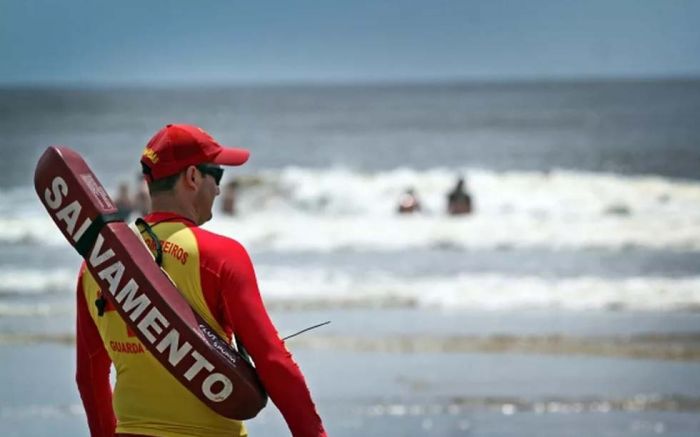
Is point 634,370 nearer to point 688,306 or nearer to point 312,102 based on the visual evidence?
point 688,306

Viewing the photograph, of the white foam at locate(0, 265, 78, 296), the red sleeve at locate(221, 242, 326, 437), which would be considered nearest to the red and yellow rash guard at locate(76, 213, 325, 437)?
the red sleeve at locate(221, 242, 326, 437)

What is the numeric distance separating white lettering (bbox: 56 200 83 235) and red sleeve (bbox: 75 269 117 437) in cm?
25

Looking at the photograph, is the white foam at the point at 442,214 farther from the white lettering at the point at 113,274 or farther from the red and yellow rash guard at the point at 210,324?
the white lettering at the point at 113,274

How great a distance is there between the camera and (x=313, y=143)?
186 feet

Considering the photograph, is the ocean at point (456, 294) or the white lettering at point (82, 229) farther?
the ocean at point (456, 294)

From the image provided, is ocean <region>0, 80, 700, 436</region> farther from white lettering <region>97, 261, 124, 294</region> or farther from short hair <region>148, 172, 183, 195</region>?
white lettering <region>97, 261, 124, 294</region>

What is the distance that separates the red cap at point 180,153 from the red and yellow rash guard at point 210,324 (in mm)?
116

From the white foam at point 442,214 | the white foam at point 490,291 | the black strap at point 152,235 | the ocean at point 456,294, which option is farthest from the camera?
the white foam at point 442,214

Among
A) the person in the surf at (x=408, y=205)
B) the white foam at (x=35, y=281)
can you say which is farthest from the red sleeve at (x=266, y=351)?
the person in the surf at (x=408, y=205)

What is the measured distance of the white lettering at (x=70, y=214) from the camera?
2837 millimetres

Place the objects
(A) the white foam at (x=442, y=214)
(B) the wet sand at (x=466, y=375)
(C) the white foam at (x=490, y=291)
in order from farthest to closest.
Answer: (A) the white foam at (x=442, y=214) < (C) the white foam at (x=490, y=291) < (B) the wet sand at (x=466, y=375)

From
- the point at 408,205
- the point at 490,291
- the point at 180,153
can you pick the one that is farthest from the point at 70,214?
the point at 408,205

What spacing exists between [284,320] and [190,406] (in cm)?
933

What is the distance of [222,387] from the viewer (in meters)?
2.77
